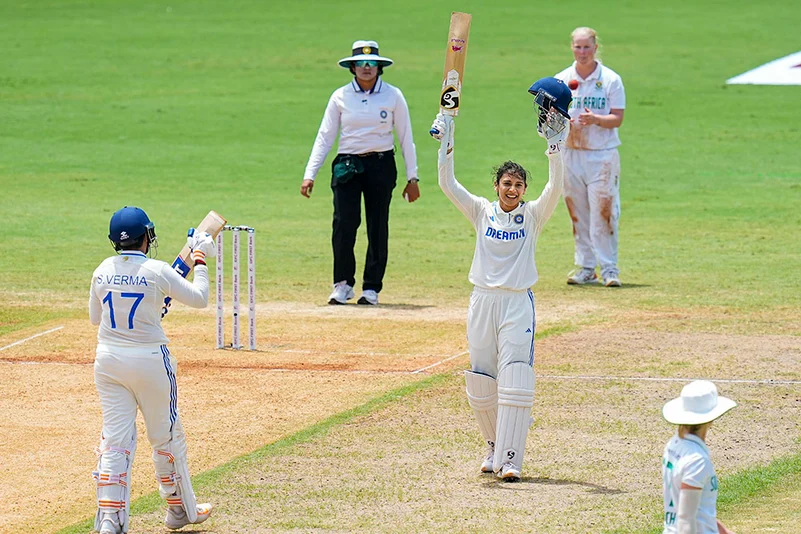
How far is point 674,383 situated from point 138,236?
4.70 meters

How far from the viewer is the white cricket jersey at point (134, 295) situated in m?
7.19

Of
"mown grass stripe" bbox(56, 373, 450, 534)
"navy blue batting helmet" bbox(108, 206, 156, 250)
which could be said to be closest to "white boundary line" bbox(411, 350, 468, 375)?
"mown grass stripe" bbox(56, 373, 450, 534)

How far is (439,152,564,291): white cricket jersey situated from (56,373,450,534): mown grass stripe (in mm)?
1619

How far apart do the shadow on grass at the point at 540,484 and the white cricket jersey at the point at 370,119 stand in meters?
6.20

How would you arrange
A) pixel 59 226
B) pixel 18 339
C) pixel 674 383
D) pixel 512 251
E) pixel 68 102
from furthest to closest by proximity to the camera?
pixel 68 102, pixel 59 226, pixel 18 339, pixel 674 383, pixel 512 251

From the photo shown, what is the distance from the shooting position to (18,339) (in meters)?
12.4

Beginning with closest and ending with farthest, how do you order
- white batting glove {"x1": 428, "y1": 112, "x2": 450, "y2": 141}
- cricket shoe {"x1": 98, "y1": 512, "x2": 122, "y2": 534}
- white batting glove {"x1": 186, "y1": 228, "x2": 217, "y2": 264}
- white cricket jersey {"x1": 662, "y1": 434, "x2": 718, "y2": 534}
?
white cricket jersey {"x1": 662, "y1": 434, "x2": 718, "y2": 534}, cricket shoe {"x1": 98, "y1": 512, "x2": 122, "y2": 534}, white batting glove {"x1": 186, "y1": 228, "x2": 217, "y2": 264}, white batting glove {"x1": 428, "y1": 112, "x2": 450, "y2": 141}

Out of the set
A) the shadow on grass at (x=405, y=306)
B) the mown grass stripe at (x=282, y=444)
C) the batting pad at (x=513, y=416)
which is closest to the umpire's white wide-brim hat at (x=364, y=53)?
the shadow on grass at (x=405, y=306)

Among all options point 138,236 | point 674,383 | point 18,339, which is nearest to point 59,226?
point 18,339

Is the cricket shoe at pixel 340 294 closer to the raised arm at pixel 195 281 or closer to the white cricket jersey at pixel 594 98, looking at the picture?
the white cricket jersey at pixel 594 98

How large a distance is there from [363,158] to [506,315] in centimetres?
601

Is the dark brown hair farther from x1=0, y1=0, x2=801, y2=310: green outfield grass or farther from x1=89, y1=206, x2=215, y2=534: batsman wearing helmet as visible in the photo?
x1=0, y1=0, x2=801, y2=310: green outfield grass

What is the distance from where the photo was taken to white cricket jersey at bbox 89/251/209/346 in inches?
283

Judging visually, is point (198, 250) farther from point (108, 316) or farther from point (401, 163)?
point (401, 163)
